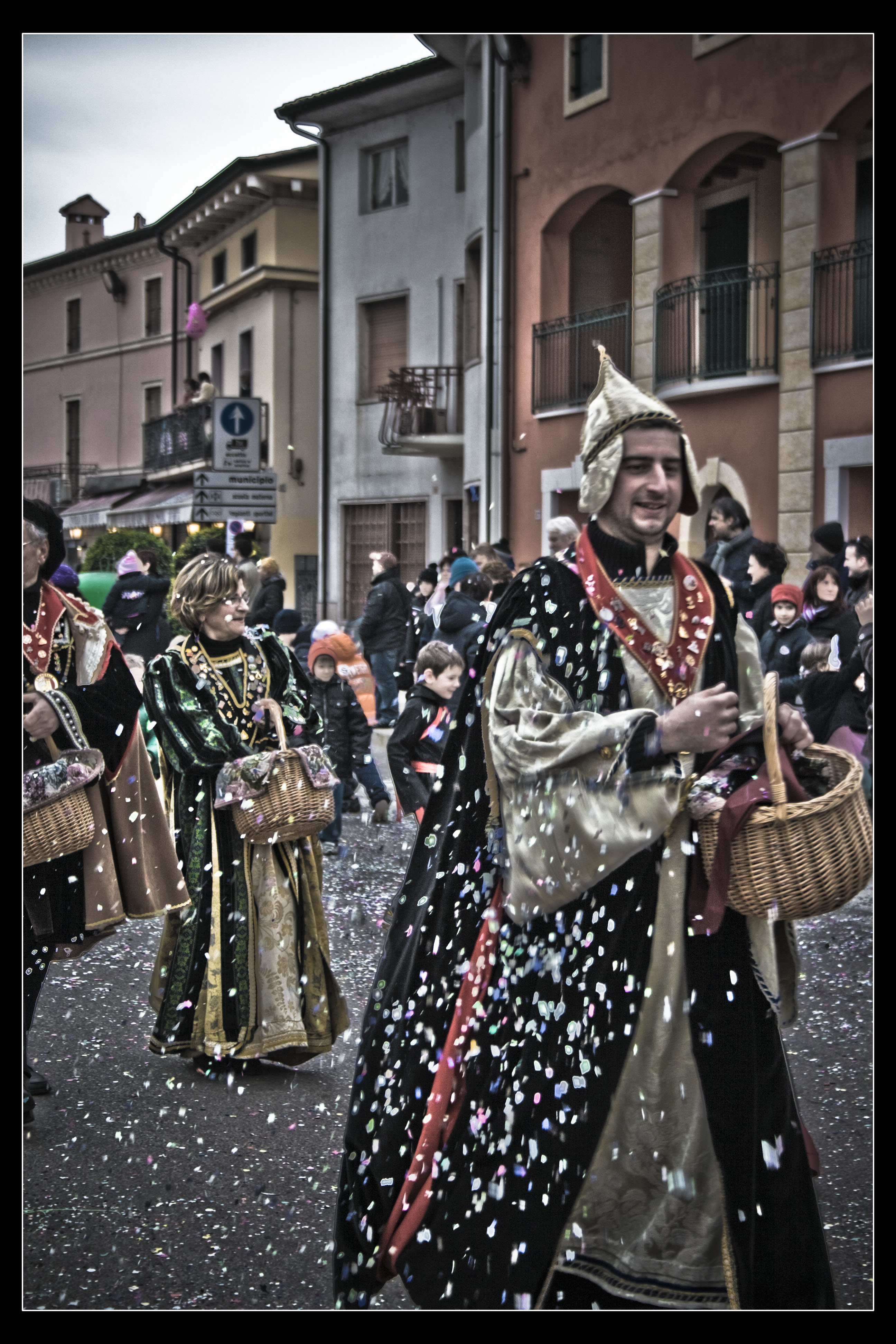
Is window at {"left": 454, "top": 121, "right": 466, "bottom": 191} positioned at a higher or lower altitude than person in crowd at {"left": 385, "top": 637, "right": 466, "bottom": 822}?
higher

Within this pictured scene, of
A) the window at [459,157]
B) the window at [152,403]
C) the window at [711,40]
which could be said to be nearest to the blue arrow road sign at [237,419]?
the window at [152,403]

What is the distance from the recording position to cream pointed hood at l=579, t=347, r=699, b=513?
2742 millimetres

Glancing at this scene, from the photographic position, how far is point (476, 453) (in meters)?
18.3

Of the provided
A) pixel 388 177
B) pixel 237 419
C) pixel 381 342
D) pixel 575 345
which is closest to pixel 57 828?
pixel 237 419

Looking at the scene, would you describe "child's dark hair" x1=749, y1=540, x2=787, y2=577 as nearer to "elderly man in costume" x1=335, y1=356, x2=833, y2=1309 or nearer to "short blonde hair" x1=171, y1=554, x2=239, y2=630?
"short blonde hair" x1=171, y1=554, x2=239, y2=630

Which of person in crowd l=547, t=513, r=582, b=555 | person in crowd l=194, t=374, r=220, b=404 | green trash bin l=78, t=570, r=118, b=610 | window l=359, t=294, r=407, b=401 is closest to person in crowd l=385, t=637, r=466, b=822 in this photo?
person in crowd l=547, t=513, r=582, b=555

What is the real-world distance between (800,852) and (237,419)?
999cm

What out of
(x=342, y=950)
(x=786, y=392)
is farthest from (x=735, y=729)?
(x=786, y=392)

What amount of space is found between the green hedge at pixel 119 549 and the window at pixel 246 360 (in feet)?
31.5

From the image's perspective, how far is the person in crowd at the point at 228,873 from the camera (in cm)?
444

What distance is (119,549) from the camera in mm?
13703

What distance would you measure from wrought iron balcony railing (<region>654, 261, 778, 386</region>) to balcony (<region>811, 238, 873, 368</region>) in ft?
2.35

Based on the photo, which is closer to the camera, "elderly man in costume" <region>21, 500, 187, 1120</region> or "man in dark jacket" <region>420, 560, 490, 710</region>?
"elderly man in costume" <region>21, 500, 187, 1120</region>

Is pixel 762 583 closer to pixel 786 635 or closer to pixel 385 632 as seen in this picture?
pixel 786 635
